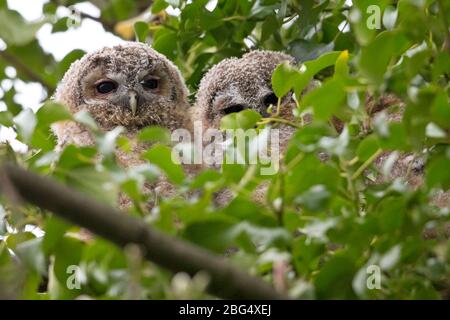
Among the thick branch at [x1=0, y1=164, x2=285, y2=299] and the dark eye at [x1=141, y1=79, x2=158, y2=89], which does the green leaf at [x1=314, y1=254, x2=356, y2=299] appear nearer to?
the thick branch at [x1=0, y1=164, x2=285, y2=299]

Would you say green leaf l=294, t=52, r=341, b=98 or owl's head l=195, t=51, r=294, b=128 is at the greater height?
owl's head l=195, t=51, r=294, b=128

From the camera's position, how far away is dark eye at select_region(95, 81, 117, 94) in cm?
411

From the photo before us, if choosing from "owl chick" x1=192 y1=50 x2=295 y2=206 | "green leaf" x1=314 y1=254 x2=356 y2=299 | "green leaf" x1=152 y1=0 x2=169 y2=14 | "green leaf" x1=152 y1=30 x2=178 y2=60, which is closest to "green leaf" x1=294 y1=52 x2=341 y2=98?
"green leaf" x1=314 y1=254 x2=356 y2=299

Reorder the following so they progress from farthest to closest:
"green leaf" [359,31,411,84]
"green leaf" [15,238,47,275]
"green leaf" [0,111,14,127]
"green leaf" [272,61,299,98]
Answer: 1. "green leaf" [272,61,299,98]
2. "green leaf" [0,111,14,127]
3. "green leaf" [359,31,411,84]
4. "green leaf" [15,238,47,275]

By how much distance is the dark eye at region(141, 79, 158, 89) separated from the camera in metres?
4.16

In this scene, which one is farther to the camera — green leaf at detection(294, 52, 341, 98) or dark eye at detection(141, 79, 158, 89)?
dark eye at detection(141, 79, 158, 89)

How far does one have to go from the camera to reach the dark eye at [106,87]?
4113 millimetres

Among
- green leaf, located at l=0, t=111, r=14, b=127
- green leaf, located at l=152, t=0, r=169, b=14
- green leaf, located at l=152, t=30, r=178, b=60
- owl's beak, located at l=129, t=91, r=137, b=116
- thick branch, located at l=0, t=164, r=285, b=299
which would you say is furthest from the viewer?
owl's beak, located at l=129, t=91, r=137, b=116

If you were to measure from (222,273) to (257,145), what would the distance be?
443mm

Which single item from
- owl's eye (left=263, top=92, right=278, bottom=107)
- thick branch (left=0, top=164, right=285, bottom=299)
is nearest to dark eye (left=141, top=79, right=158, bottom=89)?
owl's eye (left=263, top=92, right=278, bottom=107)

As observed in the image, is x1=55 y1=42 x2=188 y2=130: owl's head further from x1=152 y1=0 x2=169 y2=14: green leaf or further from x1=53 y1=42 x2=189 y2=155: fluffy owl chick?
x1=152 y1=0 x2=169 y2=14: green leaf

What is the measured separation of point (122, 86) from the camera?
161 inches

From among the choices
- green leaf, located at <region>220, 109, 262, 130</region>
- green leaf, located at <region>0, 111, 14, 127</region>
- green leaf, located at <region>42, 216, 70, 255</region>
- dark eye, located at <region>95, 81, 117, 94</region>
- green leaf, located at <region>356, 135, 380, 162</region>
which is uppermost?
dark eye, located at <region>95, 81, 117, 94</region>

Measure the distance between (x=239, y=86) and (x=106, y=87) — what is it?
62 cm
